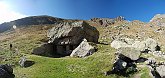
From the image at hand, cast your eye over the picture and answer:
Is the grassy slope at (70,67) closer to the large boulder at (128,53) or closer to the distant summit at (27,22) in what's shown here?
the large boulder at (128,53)

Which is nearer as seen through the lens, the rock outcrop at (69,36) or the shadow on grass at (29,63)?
the shadow on grass at (29,63)

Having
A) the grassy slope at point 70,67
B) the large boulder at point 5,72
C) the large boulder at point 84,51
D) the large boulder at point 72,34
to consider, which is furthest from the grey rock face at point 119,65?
the large boulder at point 72,34

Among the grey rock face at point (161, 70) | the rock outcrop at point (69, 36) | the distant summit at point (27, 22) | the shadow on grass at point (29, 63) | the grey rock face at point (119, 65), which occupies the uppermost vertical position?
the distant summit at point (27, 22)

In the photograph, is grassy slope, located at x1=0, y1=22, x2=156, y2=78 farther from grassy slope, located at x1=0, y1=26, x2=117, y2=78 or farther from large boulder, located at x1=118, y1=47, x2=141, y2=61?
large boulder, located at x1=118, y1=47, x2=141, y2=61

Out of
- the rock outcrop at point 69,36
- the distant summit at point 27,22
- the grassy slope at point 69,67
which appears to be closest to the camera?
the grassy slope at point 69,67

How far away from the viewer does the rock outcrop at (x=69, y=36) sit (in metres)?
63.8

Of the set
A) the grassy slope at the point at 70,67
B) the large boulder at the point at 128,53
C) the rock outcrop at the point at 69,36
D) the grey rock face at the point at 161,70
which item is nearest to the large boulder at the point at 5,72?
the grassy slope at the point at 70,67

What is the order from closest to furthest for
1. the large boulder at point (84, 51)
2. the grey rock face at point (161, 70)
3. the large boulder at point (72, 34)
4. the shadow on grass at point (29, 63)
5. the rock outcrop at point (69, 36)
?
the grey rock face at point (161, 70)
the shadow on grass at point (29, 63)
the large boulder at point (84, 51)
the rock outcrop at point (69, 36)
the large boulder at point (72, 34)

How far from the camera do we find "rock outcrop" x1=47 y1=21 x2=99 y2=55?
209 ft

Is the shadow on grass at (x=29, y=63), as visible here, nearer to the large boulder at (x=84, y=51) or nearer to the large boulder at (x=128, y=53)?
the large boulder at (x=84, y=51)

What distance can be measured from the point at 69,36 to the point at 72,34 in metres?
0.90

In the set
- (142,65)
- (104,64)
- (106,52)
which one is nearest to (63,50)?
(106,52)

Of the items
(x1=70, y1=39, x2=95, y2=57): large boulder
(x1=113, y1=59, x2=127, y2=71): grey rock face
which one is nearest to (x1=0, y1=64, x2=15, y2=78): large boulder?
(x1=113, y1=59, x2=127, y2=71): grey rock face

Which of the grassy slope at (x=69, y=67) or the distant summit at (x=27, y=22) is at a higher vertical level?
the distant summit at (x=27, y=22)
